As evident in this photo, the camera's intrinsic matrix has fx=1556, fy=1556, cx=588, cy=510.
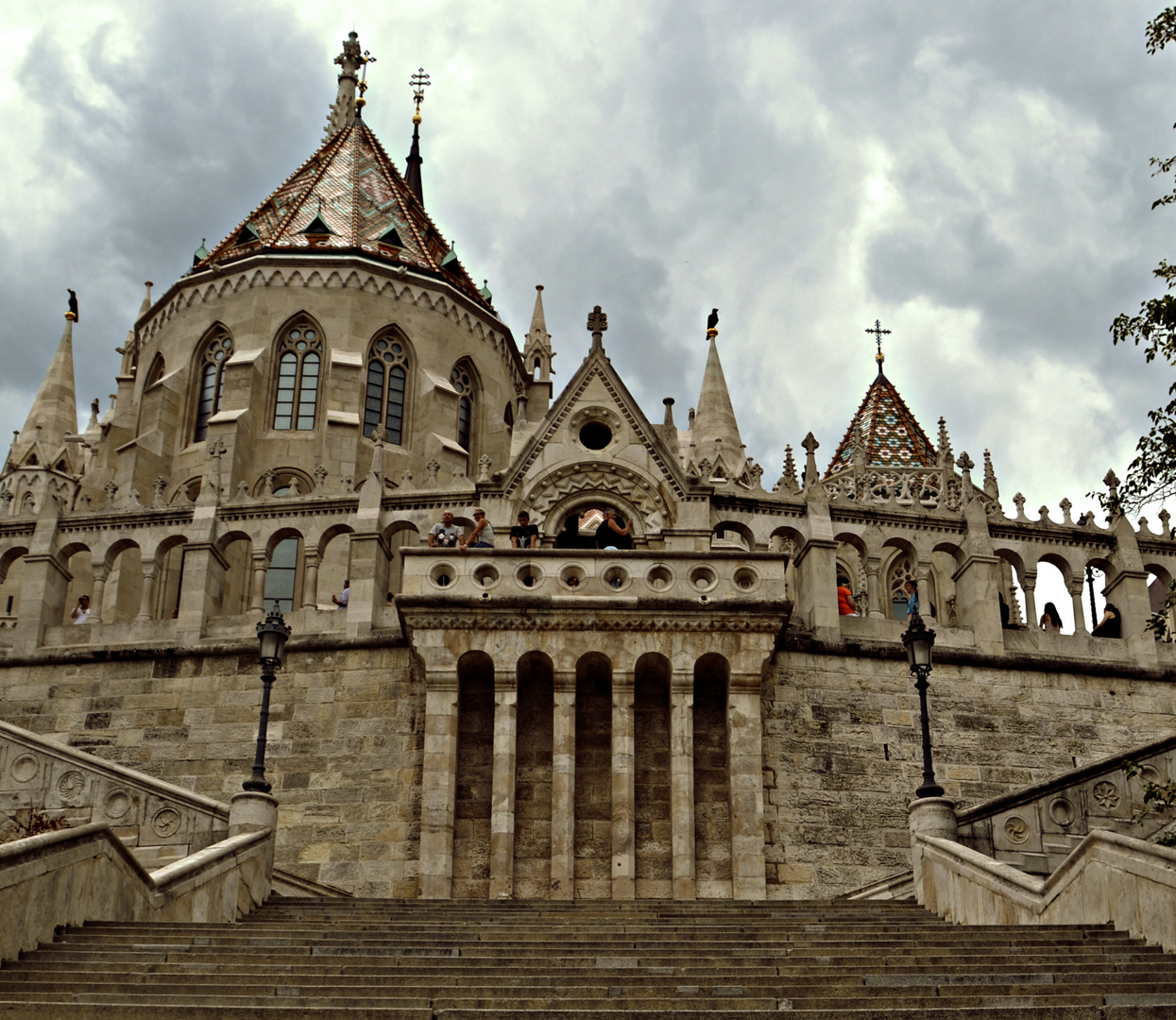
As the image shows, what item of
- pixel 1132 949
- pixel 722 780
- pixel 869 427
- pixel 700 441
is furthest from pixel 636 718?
pixel 869 427

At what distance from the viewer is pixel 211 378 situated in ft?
113

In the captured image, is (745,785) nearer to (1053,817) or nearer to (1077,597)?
(1053,817)

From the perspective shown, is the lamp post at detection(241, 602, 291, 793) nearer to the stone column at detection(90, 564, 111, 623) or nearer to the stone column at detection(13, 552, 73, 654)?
the stone column at detection(13, 552, 73, 654)

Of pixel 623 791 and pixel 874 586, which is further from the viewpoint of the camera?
pixel 874 586

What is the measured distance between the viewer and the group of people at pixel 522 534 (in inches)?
896

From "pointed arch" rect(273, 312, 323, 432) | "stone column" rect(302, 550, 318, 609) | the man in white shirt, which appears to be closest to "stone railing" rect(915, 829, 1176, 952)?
the man in white shirt

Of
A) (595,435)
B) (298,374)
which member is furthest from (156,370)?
(595,435)

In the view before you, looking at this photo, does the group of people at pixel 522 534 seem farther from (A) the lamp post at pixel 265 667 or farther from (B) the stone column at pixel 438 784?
(A) the lamp post at pixel 265 667

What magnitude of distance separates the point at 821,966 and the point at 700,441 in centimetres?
2424

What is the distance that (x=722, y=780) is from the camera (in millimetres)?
20875

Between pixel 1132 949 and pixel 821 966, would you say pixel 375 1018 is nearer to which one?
pixel 821 966

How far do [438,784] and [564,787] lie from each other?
1.64 meters

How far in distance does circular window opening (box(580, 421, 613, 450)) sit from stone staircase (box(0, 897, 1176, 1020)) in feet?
41.6

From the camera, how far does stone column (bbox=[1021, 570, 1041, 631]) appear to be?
2475cm
